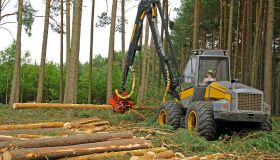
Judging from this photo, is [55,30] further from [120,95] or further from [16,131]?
[16,131]

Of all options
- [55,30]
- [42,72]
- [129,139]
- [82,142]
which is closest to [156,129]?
[129,139]

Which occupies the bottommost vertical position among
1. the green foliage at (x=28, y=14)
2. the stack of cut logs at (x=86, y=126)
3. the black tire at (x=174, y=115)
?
the stack of cut logs at (x=86, y=126)

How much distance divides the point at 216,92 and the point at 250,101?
94cm

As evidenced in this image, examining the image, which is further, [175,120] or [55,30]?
[55,30]

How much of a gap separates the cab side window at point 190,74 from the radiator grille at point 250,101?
180cm

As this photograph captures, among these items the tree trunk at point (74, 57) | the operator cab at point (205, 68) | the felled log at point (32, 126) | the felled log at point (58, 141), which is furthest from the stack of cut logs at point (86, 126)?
the operator cab at point (205, 68)

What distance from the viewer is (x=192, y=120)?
10016mm

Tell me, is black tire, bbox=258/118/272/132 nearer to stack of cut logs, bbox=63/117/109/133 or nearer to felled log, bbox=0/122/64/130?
stack of cut logs, bbox=63/117/109/133

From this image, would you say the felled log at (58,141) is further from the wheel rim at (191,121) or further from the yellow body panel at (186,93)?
the yellow body panel at (186,93)

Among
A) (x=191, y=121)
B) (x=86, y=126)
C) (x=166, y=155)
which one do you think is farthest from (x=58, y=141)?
(x=191, y=121)

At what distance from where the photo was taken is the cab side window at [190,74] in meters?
10.7

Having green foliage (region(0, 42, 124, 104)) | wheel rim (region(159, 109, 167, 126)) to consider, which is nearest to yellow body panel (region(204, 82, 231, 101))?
wheel rim (region(159, 109, 167, 126))

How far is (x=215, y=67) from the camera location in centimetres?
1078

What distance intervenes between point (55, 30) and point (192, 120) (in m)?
17.8
